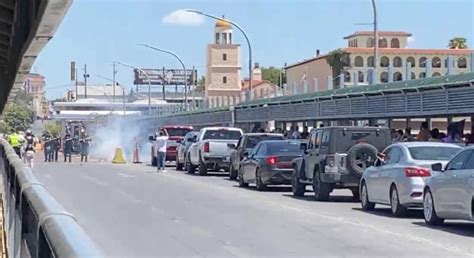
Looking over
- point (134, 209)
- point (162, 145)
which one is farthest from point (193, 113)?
point (134, 209)

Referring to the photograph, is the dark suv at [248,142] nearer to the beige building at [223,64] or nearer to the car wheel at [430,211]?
the car wheel at [430,211]

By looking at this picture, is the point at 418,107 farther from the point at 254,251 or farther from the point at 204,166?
the point at 254,251

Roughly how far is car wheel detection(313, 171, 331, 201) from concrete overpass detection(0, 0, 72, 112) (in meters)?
7.77

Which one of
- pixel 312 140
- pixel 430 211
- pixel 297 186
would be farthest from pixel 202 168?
pixel 430 211

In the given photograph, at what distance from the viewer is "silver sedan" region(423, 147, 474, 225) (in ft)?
54.2

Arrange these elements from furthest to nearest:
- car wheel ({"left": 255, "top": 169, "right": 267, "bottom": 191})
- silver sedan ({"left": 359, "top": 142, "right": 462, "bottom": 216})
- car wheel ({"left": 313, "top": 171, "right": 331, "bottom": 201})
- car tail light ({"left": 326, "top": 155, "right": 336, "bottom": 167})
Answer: car wheel ({"left": 255, "top": 169, "right": 267, "bottom": 191}), car wheel ({"left": 313, "top": 171, "right": 331, "bottom": 201}), car tail light ({"left": 326, "top": 155, "right": 336, "bottom": 167}), silver sedan ({"left": 359, "top": 142, "right": 462, "bottom": 216})

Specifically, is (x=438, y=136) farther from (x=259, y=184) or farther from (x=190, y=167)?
(x=190, y=167)

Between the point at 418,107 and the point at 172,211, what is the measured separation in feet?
42.1

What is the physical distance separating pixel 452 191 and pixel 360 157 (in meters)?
7.72

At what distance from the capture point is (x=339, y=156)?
81.3ft

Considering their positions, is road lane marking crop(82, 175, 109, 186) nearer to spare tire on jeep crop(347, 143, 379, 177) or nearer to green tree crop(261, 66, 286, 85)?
spare tire on jeep crop(347, 143, 379, 177)

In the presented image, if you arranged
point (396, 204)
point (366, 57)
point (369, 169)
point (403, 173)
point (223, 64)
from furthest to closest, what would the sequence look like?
point (223, 64) < point (366, 57) < point (369, 169) < point (396, 204) < point (403, 173)

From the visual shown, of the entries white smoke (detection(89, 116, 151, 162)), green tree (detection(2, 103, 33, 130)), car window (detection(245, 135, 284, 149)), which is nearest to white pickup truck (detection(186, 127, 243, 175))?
car window (detection(245, 135, 284, 149))

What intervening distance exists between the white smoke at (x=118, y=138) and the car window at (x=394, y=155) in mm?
A: 47817
